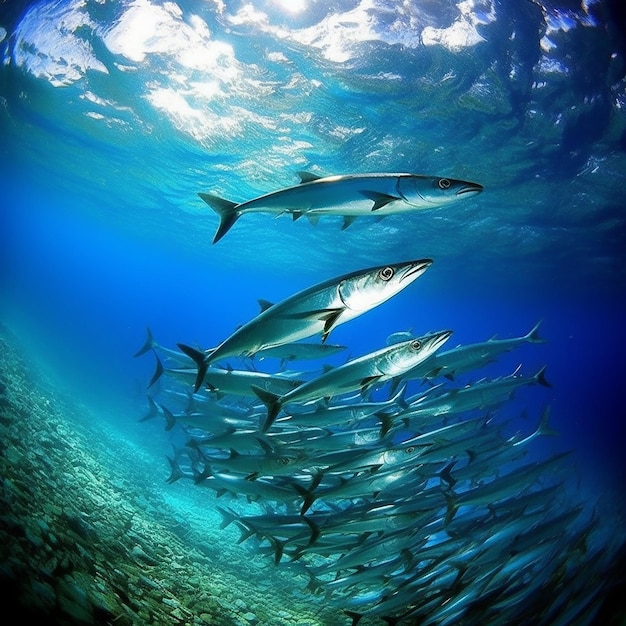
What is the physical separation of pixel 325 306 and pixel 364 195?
3.19 feet

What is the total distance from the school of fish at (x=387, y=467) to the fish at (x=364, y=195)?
1cm

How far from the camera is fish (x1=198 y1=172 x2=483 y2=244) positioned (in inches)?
110

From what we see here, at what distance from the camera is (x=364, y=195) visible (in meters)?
2.88

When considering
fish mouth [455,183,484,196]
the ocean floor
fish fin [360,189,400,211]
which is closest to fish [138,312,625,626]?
the ocean floor

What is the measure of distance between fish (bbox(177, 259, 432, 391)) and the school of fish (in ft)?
0.04

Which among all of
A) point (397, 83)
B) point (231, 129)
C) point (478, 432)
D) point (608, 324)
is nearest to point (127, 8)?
point (231, 129)

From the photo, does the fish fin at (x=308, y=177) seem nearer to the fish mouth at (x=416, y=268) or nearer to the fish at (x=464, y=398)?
the fish mouth at (x=416, y=268)

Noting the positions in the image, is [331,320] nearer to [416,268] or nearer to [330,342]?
[416,268]

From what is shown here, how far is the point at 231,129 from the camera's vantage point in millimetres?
15203

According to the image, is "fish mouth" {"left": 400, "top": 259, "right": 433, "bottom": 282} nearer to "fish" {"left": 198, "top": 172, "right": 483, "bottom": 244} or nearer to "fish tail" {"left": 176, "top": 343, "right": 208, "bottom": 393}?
"fish" {"left": 198, "top": 172, "right": 483, "bottom": 244}

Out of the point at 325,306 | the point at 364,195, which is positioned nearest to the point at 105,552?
the point at 325,306

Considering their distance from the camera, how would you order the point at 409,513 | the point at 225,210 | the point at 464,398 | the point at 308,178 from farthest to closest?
the point at 464,398, the point at 409,513, the point at 225,210, the point at 308,178

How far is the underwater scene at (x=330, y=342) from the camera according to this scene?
338 cm

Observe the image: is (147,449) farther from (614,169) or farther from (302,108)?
(614,169)
